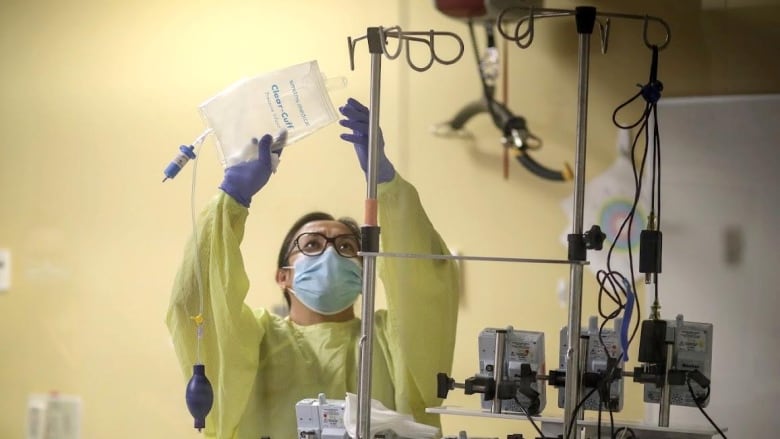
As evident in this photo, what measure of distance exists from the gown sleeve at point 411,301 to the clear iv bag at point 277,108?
24 centimetres

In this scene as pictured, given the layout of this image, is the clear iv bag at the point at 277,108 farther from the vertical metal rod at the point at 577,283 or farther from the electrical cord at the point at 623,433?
the electrical cord at the point at 623,433

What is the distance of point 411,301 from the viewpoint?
240 cm

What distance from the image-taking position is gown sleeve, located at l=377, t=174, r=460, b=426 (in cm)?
239

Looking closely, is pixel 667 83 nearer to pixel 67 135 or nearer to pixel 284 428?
pixel 284 428

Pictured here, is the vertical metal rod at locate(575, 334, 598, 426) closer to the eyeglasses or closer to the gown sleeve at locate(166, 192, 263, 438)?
the eyeglasses

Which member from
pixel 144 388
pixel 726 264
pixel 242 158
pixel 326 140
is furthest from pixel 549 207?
pixel 144 388

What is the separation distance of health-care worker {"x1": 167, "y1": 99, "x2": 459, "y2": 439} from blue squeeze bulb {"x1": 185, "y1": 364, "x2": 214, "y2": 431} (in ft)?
0.40

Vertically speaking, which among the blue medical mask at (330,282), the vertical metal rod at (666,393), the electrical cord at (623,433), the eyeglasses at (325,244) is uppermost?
the eyeglasses at (325,244)

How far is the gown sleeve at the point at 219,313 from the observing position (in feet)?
7.75

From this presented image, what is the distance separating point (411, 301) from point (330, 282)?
20cm

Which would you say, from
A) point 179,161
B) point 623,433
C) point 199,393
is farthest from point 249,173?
point 623,433

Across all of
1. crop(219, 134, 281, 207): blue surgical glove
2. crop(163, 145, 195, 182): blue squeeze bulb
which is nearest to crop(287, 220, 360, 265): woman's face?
crop(219, 134, 281, 207): blue surgical glove

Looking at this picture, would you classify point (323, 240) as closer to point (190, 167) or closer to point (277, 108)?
point (277, 108)

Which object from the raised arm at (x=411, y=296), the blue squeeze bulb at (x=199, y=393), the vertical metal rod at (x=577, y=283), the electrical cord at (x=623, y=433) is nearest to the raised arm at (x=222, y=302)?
the blue squeeze bulb at (x=199, y=393)
